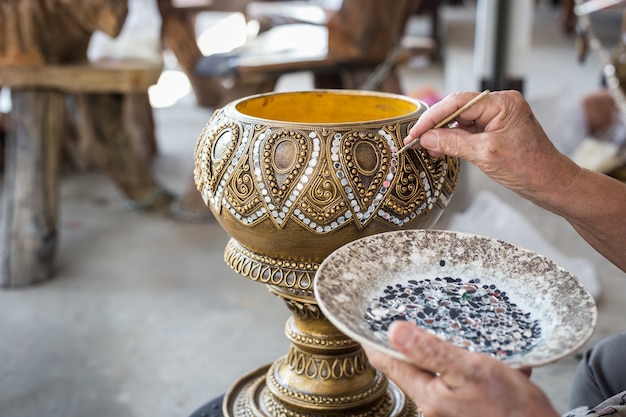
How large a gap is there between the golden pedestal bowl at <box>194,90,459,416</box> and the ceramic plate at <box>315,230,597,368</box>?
105mm

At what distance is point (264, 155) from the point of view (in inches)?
46.5

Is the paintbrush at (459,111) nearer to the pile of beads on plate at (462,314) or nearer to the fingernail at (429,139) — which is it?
the fingernail at (429,139)

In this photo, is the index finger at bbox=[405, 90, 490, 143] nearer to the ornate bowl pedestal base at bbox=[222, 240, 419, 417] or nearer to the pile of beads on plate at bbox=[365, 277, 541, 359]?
the pile of beads on plate at bbox=[365, 277, 541, 359]

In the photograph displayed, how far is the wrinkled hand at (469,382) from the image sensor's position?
82 cm

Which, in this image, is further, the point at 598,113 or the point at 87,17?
the point at 598,113

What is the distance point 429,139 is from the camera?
1.15 meters

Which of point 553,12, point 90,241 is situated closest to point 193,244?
point 90,241

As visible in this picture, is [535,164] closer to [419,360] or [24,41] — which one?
[419,360]

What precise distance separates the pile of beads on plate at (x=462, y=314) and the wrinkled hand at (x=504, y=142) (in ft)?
0.59

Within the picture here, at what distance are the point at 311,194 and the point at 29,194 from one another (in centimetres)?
172

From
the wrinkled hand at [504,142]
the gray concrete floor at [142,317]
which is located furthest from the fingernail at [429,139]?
the gray concrete floor at [142,317]

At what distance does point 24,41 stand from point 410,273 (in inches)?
76.9

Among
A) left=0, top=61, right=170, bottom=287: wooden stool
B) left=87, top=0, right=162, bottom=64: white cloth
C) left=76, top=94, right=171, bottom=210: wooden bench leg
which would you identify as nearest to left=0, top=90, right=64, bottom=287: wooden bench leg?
left=0, top=61, right=170, bottom=287: wooden stool

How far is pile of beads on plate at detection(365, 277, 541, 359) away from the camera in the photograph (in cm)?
96
